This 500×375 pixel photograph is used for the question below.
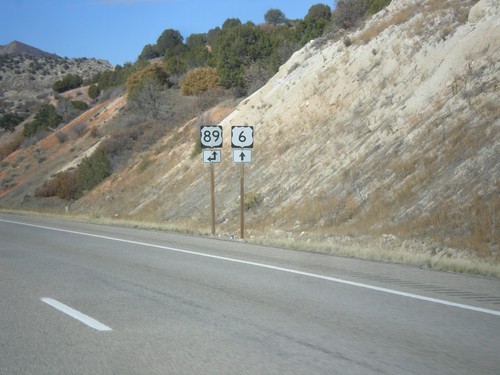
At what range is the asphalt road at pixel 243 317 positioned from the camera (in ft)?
21.7

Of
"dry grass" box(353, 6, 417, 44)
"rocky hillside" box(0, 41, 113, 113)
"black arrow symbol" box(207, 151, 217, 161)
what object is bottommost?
"black arrow symbol" box(207, 151, 217, 161)

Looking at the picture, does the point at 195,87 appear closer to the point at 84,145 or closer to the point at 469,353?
the point at 84,145

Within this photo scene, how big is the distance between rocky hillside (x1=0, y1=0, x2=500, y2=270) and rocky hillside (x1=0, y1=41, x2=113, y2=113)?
78904 mm

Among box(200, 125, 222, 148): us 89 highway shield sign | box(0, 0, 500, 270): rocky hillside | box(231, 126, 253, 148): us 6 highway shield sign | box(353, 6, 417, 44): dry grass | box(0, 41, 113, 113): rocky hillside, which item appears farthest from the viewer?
box(0, 41, 113, 113): rocky hillside

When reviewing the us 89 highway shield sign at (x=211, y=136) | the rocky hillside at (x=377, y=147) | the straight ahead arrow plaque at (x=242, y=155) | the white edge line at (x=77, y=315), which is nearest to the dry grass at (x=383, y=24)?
the rocky hillside at (x=377, y=147)

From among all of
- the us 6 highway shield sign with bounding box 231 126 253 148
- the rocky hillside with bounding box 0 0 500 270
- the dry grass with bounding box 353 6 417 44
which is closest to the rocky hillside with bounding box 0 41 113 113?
the rocky hillside with bounding box 0 0 500 270

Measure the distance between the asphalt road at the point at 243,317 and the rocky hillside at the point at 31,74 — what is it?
98.5 meters

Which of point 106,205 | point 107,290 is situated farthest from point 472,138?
point 106,205

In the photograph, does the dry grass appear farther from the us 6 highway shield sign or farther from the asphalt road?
the asphalt road

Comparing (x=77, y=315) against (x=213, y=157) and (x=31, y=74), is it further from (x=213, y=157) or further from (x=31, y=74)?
(x=31, y=74)

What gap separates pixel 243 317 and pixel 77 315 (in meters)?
2.18

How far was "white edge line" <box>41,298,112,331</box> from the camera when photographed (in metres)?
8.18

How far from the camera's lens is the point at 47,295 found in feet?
34.1

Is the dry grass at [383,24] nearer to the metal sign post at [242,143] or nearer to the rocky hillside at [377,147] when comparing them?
the rocky hillside at [377,147]
